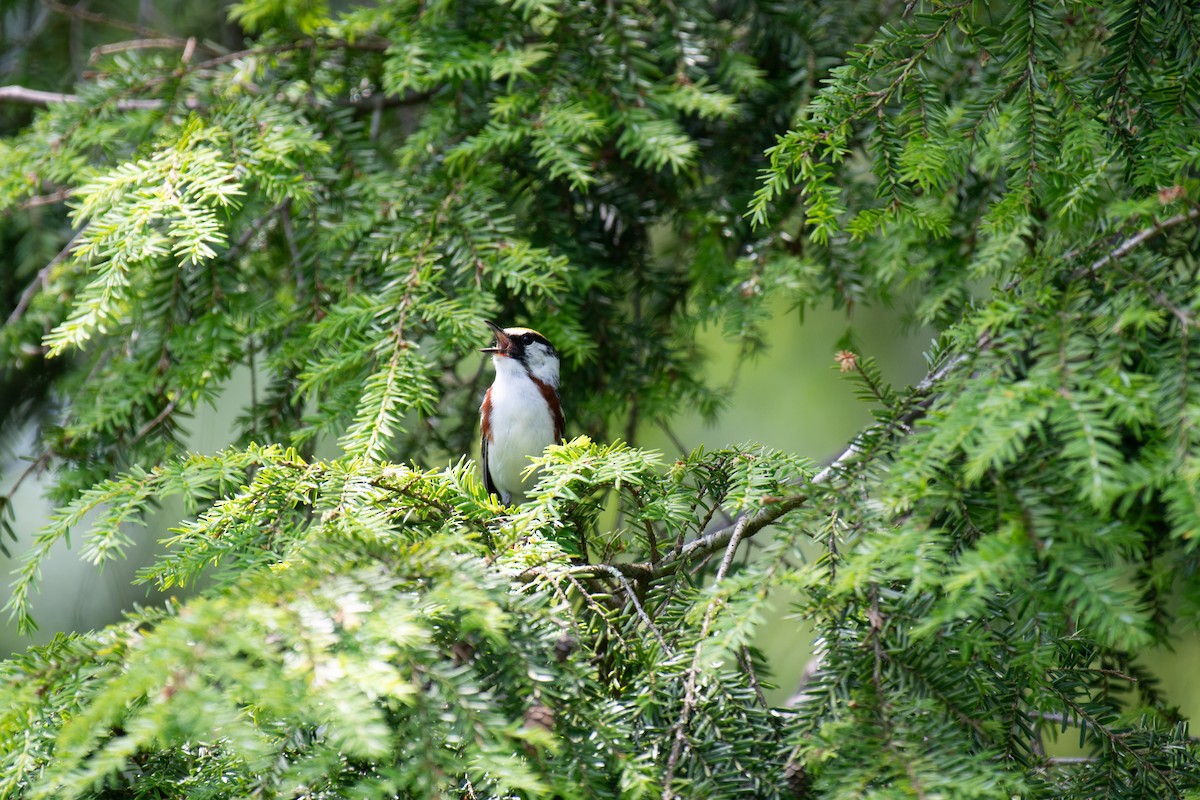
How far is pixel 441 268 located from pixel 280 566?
44.1 inches

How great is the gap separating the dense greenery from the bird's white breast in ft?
1.35

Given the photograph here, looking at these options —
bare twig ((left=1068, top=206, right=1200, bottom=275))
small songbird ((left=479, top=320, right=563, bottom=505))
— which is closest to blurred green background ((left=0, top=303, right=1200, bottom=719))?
small songbird ((left=479, top=320, right=563, bottom=505))

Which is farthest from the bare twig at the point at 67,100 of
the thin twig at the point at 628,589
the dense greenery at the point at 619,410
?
the thin twig at the point at 628,589

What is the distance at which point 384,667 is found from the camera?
1154 mm

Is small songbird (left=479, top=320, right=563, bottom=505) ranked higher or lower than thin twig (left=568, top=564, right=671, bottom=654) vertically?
higher

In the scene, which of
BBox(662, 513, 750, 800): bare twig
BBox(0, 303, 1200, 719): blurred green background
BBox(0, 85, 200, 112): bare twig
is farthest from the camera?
BBox(0, 303, 1200, 719): blurred green background

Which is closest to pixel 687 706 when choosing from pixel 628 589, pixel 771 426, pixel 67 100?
pixel 628 589

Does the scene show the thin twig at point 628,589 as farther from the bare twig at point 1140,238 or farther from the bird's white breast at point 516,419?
the bird's white breast at point 516,419

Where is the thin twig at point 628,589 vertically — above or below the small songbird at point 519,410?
below

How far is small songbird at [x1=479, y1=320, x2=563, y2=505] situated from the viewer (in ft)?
11.5

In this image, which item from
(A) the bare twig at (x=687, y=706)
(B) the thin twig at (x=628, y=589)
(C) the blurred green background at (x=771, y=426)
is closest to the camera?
(A) the bare twig at (x=687, y=706)

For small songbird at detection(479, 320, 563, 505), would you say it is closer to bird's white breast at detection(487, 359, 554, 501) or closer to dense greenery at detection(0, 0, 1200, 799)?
bird's white breast at detection(487, 359, 554, 501)

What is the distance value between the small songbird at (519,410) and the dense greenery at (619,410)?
363mm

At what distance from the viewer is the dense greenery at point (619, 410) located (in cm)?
123
